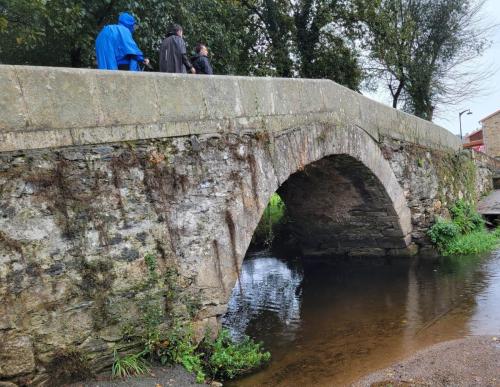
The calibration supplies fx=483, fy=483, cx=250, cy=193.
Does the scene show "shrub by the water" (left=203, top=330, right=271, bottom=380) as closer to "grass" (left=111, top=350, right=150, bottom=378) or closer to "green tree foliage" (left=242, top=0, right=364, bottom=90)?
"grass" (left=111, top=350, right=150, bottom=378)

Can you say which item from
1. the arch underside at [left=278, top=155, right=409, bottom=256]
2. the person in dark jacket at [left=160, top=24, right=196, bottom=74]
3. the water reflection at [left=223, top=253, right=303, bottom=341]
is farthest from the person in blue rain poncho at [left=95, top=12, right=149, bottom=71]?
the arch underside at [left=278, top=155, right=409, bottom=256]

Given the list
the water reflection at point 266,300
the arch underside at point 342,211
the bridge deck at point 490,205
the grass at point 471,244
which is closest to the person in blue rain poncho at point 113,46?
the water reflection at point 266,300

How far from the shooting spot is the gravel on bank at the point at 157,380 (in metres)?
3.29

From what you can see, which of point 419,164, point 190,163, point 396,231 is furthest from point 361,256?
point 190,163

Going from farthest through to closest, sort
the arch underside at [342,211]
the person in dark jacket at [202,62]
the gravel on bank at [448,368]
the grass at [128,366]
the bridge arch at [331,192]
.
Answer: the arch underside at [342,211] → the person in dark jacket at [202,62] → the bridge arch at [331,192] → the gravel on bank at [448,368] → the grass at [128,366]

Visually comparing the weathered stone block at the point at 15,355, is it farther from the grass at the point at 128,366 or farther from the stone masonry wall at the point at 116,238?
the grass at the point at 128,366

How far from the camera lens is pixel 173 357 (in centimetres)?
371

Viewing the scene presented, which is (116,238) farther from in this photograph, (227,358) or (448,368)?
(448,368)

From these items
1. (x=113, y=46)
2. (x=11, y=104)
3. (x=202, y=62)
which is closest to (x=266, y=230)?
(x=202, y=62)

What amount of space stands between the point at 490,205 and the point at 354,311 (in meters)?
7.24

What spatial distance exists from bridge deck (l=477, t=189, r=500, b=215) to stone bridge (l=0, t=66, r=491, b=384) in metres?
7.16

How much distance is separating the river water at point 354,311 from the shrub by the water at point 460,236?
0.44m

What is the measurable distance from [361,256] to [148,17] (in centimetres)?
573

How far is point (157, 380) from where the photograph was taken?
345 cm
